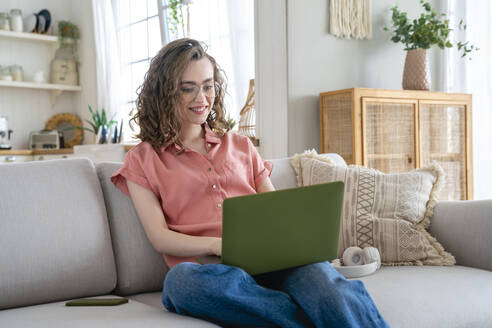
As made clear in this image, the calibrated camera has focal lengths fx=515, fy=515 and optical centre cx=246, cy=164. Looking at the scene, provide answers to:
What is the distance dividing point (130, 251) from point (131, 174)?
0.74 ft

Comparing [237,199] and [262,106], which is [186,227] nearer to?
[237,199]

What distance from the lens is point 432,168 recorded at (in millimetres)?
1849

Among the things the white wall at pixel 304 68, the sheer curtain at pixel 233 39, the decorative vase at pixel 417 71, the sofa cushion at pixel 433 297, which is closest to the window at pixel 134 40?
the sheer curtain at pixel 233 39

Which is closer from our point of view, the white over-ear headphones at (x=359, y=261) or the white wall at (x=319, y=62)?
the white over-ear headphones at (x=359, y=261)

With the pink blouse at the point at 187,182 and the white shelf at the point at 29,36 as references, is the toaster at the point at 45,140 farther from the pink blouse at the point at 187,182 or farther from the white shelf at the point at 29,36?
the pink blouse at the point at 187,182

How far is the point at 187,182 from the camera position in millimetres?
1487

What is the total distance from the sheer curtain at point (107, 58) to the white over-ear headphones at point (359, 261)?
12.7 ft

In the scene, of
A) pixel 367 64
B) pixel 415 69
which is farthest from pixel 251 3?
pixel 415 69

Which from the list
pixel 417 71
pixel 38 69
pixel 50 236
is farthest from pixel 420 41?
pixel 38 69

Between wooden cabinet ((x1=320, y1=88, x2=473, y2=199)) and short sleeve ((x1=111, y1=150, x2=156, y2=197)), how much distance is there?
1.80 m

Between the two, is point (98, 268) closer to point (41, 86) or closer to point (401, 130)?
point (401, 130)

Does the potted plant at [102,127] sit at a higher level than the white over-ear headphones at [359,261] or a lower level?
higher

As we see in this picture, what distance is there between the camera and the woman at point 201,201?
112 centimetres

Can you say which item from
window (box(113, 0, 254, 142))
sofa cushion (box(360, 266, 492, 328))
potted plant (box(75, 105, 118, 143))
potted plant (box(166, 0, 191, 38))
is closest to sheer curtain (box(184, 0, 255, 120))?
window (box(113, 0, 254, 142))
